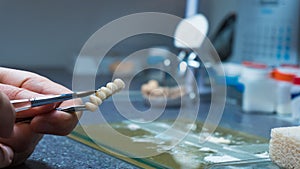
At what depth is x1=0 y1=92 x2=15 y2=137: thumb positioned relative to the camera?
0.42 meters

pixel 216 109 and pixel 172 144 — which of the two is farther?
pixel 216 109

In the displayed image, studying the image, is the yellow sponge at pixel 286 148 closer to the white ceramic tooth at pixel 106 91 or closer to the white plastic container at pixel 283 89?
the white ceramic tooth at pixel 106 91

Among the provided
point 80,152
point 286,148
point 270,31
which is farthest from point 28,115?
point 270,31

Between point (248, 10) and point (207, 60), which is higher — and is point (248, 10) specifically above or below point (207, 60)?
above

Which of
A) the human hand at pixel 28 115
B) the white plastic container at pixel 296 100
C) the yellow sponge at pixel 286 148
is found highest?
the human hand at pixel 28 115

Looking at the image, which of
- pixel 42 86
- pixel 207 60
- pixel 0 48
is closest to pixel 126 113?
pixel 207 60

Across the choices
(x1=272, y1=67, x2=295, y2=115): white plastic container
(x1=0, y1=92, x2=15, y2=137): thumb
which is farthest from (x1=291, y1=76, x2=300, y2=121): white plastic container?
(x1=0, y1=92, x2=15, y2=137): thumb

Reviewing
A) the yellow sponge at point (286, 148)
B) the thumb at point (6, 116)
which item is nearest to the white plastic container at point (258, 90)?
the yellow sponge at point (286, 148)

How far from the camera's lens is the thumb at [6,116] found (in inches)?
16.6

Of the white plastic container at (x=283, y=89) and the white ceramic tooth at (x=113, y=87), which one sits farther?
the white plastic container at (x=283, y=89)

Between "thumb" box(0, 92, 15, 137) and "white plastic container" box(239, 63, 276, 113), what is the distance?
26.4 inches

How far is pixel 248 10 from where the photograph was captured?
131 centimetres

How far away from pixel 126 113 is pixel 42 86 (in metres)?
0.41

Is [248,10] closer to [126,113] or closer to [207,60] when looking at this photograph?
[207,60]
